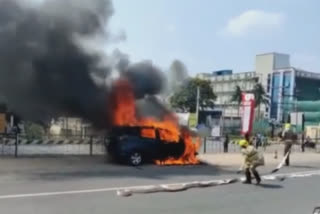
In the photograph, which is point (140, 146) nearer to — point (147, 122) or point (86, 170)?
point (86, 170)

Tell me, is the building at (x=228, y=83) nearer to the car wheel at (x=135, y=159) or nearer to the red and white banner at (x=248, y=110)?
the red and white banner at (x=248, y=110)

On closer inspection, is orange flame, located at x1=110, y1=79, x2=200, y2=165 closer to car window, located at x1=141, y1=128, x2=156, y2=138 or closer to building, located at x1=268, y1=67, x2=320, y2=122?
car window, located at x1=141, y1=128, x2=156, y2=138

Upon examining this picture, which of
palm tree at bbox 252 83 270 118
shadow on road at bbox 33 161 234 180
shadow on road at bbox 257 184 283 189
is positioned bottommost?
shadow on road at bbox 33 161 234 180

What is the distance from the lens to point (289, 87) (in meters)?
101

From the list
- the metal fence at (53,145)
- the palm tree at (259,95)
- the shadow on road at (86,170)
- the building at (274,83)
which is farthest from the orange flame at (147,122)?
the building at (274,83)

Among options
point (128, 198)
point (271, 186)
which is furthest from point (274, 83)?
point (128, 198)

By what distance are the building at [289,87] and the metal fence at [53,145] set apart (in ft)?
256

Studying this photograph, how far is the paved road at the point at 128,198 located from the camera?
9291 millimetres

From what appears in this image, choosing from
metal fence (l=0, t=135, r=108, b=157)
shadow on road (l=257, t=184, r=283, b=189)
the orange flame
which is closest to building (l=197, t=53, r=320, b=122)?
the orange flame

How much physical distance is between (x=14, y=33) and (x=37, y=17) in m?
1.43

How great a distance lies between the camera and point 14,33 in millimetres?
22609

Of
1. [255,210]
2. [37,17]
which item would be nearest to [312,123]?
[37,17]

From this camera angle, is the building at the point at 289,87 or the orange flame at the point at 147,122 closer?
the orange flame at the point at 147,122

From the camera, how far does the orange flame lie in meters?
18.5
